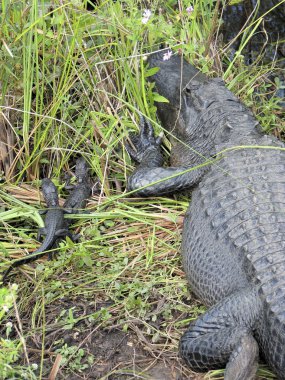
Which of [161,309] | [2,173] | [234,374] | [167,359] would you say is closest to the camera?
[234,374]

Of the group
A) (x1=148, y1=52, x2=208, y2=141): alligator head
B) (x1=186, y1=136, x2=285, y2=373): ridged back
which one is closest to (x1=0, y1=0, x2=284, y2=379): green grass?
(x1=148, y1=52, x2=208, y2=141): alligator head

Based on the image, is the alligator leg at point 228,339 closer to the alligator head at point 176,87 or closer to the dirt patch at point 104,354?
the dirt patch at point 104,354

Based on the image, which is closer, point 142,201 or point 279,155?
point 279,155

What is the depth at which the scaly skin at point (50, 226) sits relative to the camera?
4.20 m

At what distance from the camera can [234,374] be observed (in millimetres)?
3191

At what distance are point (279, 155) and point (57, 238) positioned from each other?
4.94 ft

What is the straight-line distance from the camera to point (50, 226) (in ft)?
14.4

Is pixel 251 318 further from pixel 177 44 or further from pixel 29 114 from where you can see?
pixel 177 44

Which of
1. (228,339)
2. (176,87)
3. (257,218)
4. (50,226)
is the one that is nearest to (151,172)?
(50,226)

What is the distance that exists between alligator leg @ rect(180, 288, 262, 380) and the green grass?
215 millimetres

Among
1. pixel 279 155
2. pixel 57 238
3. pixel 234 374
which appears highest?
pixel 279 155

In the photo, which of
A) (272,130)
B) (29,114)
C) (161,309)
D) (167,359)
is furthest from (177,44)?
(167,359)

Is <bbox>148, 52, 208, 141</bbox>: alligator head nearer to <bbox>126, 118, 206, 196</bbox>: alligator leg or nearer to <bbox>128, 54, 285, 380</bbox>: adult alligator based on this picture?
<bbox>128, 54, 285, 380</bbox>: adult alligator

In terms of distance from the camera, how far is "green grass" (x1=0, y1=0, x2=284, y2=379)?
152 inches
